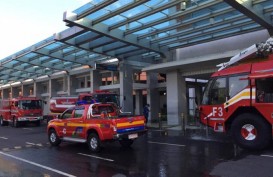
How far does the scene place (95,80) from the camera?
3369 cm

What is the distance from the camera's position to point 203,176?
782 cm

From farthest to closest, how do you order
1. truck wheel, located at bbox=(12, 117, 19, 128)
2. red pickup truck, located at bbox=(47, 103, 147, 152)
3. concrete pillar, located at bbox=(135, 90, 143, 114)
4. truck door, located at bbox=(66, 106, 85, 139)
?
1. concrete pillar, located at bbox=(135, 90, 143, 114)
2. truck wheel, located at bbox=(12, 117, 19, 128)
3. truck door, located at bbox=(66, 106, 85, 139)
4. red pickup truck, located at bbox=(47, 103, 147, 152)

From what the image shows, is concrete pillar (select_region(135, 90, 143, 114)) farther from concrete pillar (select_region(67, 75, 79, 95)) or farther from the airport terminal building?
concrete pillar (select_region(67, 75, 79, 95))

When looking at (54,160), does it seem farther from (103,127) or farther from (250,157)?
(250,157)

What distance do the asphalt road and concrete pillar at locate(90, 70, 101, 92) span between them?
19765 mm

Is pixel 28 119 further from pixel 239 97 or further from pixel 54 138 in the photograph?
pixel 239 97

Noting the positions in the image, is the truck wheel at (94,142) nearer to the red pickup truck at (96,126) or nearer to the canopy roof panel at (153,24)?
the red pickup truck at (96,126)

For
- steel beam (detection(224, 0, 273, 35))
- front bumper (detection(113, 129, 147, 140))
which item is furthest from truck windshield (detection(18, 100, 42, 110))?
steel beam (detection(224, 0, 273, 35))

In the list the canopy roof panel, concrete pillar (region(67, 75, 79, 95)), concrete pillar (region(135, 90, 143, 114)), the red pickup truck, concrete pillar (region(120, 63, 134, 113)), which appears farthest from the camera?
concrete pillar (region(67, 75, 79, 95))

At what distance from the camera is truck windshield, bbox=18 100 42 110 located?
93.9ft

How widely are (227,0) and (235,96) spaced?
4709 millimetres

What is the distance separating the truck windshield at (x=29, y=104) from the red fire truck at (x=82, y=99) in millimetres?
1769

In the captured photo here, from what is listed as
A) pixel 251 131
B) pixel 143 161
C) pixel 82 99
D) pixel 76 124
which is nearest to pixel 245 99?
pixel 251 131

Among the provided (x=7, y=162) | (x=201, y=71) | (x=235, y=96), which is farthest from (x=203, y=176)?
(x=201, y=71)
